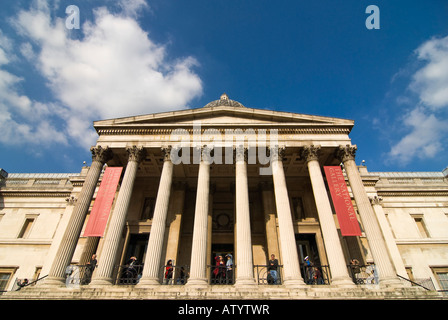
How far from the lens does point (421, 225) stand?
71.9 feet

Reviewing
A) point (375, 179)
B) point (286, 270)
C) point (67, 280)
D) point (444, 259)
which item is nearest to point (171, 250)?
point (67, 280)

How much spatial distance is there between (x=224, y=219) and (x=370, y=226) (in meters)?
9.21

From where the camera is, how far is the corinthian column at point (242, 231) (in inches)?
445

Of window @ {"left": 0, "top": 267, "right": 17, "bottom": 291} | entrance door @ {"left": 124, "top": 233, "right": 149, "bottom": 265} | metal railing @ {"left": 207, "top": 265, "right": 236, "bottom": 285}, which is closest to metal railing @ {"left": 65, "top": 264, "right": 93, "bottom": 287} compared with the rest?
entrance door @ {"left": 124, "top": 233, "right": 149, "bottom": 265}

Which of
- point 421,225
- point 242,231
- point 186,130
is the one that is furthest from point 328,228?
point 421,225

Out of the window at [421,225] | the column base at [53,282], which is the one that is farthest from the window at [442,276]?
the column base at [53,282]

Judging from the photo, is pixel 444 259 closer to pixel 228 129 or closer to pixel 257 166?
pixel 257 166

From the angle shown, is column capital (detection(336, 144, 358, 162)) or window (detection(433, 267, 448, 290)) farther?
window (detection(433, 267, 448, 290))

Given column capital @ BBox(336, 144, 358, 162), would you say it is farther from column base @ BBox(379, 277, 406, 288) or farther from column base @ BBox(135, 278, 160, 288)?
column base @ BBox(135, 278, 160, 288)

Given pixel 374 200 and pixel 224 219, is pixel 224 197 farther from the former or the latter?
pixel 374 200

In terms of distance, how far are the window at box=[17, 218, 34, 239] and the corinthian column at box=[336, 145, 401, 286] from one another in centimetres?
2470

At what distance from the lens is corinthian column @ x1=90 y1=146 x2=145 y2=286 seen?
37.6ft

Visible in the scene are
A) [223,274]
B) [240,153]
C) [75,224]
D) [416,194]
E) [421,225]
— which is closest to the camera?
[75,224]

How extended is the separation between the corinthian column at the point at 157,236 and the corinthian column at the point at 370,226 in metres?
10.1
